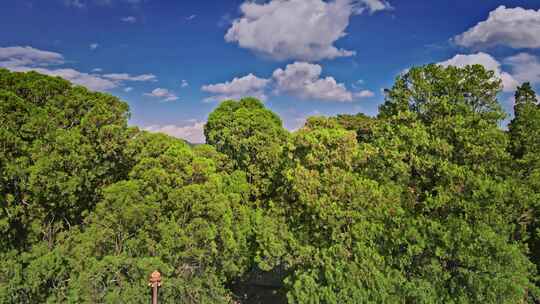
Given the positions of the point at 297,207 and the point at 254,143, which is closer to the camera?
the point at 297,207

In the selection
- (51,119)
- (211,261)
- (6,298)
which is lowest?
(6,298)

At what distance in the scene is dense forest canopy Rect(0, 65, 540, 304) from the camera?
8906 mm

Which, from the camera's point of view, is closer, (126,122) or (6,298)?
(6,298)

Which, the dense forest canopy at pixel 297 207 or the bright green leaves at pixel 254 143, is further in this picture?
the bright green leaves at pixel 254 143

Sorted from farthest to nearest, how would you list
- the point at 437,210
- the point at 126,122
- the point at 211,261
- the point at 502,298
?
1. the point at 126,122
2. the point at 211,261
3. the point at 437,210
4. the point at 502,298

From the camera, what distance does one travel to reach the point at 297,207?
11.0 metres

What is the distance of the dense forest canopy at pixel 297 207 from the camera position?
891 cm

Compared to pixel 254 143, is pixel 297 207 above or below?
below

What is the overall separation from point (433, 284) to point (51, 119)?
10066 millimetres

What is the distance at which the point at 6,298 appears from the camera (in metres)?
9.71

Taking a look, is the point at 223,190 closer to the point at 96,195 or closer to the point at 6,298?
the point at 96,195

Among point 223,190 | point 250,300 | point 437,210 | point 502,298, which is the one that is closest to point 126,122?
point 223,190

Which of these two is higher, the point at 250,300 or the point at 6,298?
the point at 6,298

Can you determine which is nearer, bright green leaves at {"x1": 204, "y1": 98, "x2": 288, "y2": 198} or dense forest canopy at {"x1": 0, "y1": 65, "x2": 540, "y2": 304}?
dense forest canopy at {"x1": 0, "y1": 65, "x2": 540, "y2": 304}
